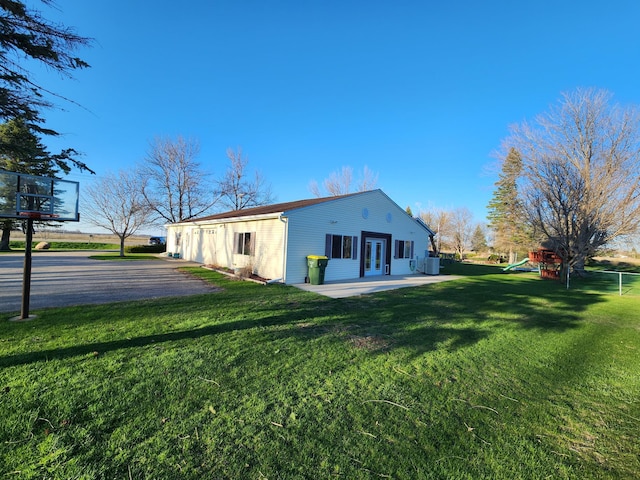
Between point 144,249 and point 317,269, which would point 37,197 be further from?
point 144,249

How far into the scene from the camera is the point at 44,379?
316 cm

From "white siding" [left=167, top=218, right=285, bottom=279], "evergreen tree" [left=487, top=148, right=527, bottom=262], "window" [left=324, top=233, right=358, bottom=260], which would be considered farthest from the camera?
"evergreen tree" [left=487, top=148, right=527, bottom=262]

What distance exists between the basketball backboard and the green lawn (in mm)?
2057

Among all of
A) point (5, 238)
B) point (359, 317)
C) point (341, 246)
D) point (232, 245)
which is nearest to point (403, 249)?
point (341, 246)

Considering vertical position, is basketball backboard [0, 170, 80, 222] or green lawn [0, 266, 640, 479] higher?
basketball backboard [0, 170, 80, 222]

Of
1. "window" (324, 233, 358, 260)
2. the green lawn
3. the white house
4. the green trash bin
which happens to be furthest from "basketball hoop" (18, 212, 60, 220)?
"window" (324, 233, 358, 260)

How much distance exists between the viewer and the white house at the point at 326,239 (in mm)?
11805

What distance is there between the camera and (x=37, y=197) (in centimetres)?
601

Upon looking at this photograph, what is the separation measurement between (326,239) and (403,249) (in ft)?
20.6

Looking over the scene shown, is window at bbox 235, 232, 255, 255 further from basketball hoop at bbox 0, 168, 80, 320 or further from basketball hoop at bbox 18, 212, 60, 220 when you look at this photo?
basketball hoop at bbox 18, 212, 60, 220

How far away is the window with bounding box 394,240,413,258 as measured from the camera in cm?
1666

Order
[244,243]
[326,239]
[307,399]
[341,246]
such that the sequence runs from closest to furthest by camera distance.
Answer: [307,399] < [326,239] < [341,246] < [244,243]

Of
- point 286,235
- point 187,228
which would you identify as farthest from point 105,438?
point 187,228

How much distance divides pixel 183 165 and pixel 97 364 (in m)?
32.1
